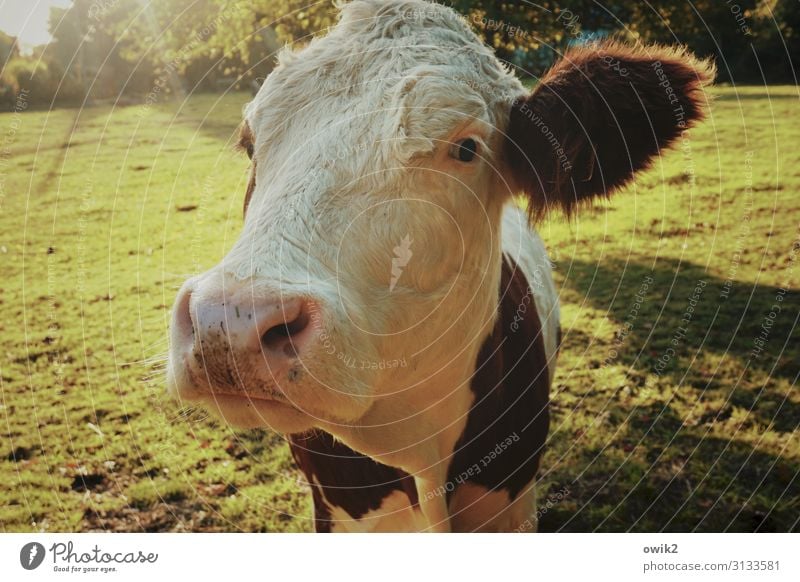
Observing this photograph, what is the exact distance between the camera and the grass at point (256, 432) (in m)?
3.49

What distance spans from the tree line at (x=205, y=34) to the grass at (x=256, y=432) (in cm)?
Answer: 34

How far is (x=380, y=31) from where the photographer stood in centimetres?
208

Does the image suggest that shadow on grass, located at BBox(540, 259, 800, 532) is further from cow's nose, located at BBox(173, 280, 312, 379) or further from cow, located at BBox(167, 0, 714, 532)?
cow's nose, located at BBox(173, 280, 312, 379)

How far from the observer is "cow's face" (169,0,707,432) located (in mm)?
1569

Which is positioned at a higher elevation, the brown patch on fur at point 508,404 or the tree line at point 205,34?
the tree line at point 205,34

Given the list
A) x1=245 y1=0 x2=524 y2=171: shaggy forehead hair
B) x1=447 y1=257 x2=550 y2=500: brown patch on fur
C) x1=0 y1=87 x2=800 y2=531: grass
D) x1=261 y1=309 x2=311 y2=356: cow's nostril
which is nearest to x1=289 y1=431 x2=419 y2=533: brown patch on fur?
x1=447 y1=257 x2=550 y2=500: brown patch on fur

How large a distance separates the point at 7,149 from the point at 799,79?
20.2 ft

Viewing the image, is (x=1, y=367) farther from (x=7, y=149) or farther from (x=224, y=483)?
(x=224, y=483)

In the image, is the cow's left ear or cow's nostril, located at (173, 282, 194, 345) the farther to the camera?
the cow's left ear

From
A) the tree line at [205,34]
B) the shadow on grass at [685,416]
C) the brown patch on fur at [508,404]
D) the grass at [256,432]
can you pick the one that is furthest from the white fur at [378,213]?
the shadow on grass at [685,416]

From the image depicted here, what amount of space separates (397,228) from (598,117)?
2.16 ft

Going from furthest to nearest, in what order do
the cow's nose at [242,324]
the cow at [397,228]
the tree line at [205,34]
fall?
the tree line at [205,34] → the cow at [397,228] → the cow's nose at [242,324]

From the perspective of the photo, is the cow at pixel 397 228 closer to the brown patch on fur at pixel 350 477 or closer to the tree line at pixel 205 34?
the brown patch on fur at pixel 350 477
